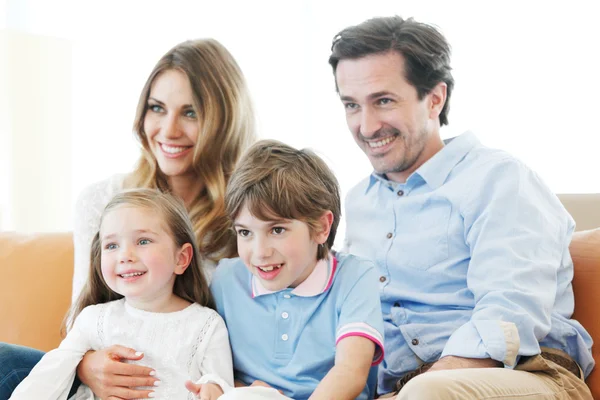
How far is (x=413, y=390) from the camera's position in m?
1.30

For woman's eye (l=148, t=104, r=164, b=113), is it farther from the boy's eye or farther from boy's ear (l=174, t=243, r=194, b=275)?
the boy's eye

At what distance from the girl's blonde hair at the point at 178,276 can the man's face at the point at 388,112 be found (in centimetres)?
55

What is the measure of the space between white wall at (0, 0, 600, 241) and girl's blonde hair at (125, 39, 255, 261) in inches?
53.4

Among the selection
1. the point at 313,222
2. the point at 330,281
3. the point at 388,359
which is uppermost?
the point at 313,222

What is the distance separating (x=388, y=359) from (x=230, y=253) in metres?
0.54

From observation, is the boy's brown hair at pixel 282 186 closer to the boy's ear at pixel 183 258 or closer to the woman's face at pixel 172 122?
the boy's ear at pixel 183 258

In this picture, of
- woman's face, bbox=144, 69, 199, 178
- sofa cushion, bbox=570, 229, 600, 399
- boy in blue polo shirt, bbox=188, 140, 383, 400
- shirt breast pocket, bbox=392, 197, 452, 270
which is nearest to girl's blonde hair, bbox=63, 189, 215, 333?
boy in blue polo shirt, bbox=188, 140, 383, 400

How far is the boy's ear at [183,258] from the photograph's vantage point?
6.03ft

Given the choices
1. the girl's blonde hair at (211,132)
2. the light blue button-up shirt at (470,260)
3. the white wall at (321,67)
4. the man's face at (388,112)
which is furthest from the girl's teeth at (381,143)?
the white wall at (321,67)

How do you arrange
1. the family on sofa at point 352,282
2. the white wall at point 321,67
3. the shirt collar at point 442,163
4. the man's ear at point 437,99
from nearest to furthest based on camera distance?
1. the family on sofa at point 352,282
2. the shirt collar at point 442,163
3. the man's ear at point 437,99
4. the white wall at point 321,67

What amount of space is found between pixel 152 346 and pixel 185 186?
0.71 meters

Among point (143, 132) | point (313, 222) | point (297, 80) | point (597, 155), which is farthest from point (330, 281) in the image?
point (297, 80)

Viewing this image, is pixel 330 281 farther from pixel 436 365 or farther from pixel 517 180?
pixel 517 180

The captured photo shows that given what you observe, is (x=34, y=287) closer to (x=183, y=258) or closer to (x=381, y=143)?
(x=183, y=258)
